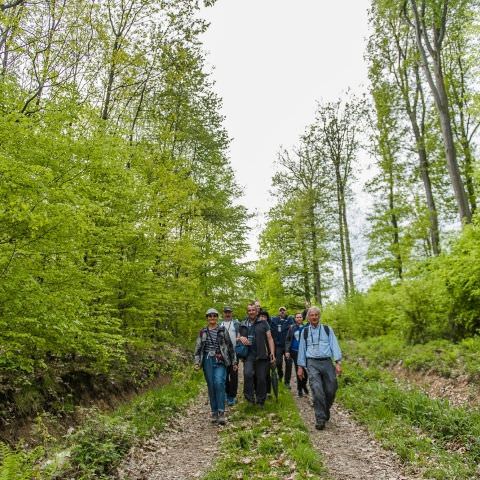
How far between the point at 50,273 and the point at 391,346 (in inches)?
454

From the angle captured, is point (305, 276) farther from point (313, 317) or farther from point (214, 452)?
point (214, 452)

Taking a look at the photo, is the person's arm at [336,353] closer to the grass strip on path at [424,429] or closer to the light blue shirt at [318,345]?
the light blue shirt at [318,345]

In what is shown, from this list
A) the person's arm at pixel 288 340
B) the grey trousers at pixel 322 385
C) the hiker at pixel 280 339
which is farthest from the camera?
the hiker at pixel 280 339

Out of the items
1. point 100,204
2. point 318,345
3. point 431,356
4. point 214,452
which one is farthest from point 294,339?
point 100,204

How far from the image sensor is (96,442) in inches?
239

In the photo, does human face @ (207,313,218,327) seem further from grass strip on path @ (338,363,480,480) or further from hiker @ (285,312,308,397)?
hiker @ (285,312,308,397)

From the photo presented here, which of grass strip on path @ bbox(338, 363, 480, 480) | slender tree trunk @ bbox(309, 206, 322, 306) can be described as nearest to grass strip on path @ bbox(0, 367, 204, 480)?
grass strip on path @ bbox(338, 363, 480, 480)

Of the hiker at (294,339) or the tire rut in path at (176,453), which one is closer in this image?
the tire rut in path at (176,453)

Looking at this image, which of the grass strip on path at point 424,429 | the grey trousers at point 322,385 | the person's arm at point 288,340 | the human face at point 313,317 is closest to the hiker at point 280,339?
the person's arm at point 288,340

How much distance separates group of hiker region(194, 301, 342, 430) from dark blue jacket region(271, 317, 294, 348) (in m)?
2.32

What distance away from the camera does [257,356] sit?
9156mm

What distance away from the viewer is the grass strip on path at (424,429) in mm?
5375

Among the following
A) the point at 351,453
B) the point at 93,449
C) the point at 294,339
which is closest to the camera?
the point at 93,449

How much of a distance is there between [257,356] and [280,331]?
3.14m
